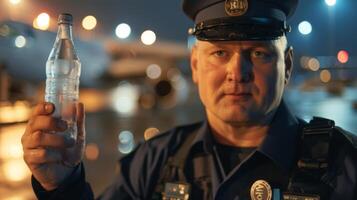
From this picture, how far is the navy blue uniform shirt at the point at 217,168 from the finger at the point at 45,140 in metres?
0.17

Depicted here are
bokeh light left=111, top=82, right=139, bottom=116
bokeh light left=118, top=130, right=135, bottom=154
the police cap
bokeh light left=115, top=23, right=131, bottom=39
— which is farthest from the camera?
bokeh light left=111, top=82, right=139, bottom=116

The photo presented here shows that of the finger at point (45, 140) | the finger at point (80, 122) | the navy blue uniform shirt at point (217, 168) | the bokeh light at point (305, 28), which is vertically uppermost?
the bokeh light at point (305, 28)

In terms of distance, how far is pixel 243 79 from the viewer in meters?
1.59

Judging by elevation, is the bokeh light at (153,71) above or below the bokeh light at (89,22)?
above

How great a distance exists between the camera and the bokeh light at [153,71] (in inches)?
610

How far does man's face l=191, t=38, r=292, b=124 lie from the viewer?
5.24 feet

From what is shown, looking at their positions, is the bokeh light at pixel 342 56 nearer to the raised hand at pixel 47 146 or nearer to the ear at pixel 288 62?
the ear at pixel 288 62

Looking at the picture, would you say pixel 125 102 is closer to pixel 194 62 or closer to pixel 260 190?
pixel 194 62

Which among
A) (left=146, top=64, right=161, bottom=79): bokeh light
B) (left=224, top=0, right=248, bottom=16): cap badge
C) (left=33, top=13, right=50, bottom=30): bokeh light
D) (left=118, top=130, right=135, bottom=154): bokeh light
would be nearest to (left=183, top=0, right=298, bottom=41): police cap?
(left=224, top=0, right=248, bottom=16): cap badge

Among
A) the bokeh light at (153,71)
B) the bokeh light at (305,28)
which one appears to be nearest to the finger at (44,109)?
the bokeh light at (305,28)

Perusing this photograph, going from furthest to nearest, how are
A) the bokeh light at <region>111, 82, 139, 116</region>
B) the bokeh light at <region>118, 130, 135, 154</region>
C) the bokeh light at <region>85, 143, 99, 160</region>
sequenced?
the bokeh light at <region>111, 82, 139, 116</region>
the bokeh light at <region>118, 130, 135, 154</region>
the bokeh light at <region>85, 143, 99, 160</region>

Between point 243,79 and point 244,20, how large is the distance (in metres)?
0.21

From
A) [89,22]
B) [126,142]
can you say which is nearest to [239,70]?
[89,22]

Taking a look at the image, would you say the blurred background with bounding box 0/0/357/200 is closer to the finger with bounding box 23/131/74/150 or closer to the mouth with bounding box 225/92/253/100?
the mouth with bounding box 225/92/253/100
